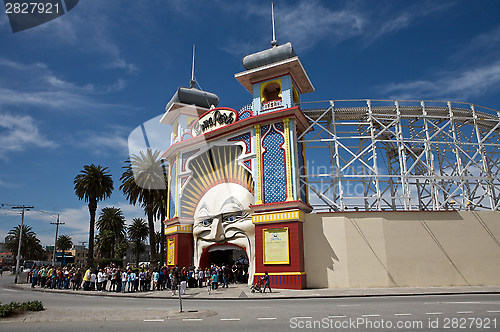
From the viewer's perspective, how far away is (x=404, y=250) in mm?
22578

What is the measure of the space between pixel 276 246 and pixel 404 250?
8.49m

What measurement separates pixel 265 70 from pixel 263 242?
43.0ft

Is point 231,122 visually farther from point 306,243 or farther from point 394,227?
point 394,227

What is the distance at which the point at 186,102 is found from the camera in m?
33.6

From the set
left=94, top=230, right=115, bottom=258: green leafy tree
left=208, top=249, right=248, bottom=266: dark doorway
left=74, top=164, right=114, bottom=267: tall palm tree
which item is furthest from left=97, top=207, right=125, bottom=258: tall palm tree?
left=208, top=249, right=248, bottom=266: dark doorway

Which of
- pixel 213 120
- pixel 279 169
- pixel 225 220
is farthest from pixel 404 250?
pixel 213 120

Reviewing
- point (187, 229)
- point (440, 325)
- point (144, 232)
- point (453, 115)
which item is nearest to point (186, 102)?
point (187, 229)

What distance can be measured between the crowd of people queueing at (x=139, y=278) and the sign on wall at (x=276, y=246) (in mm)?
3685

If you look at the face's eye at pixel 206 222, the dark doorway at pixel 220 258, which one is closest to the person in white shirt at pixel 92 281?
the face's eye at pixel 206 222

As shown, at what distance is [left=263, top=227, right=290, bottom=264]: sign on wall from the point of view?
2267 cm

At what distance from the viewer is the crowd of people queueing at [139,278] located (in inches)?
923

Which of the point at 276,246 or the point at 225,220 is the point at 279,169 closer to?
the point at 276,246

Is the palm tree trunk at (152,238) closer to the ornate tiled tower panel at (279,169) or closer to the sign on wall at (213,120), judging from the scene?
the sign on wall at (213,120)

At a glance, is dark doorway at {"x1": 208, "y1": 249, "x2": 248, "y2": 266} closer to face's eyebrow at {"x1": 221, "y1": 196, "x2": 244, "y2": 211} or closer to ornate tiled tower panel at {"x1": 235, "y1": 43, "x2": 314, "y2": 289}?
face's eyebrow at {"x1": 221, "y1": 196, "x2": 244, "y2": 211}
